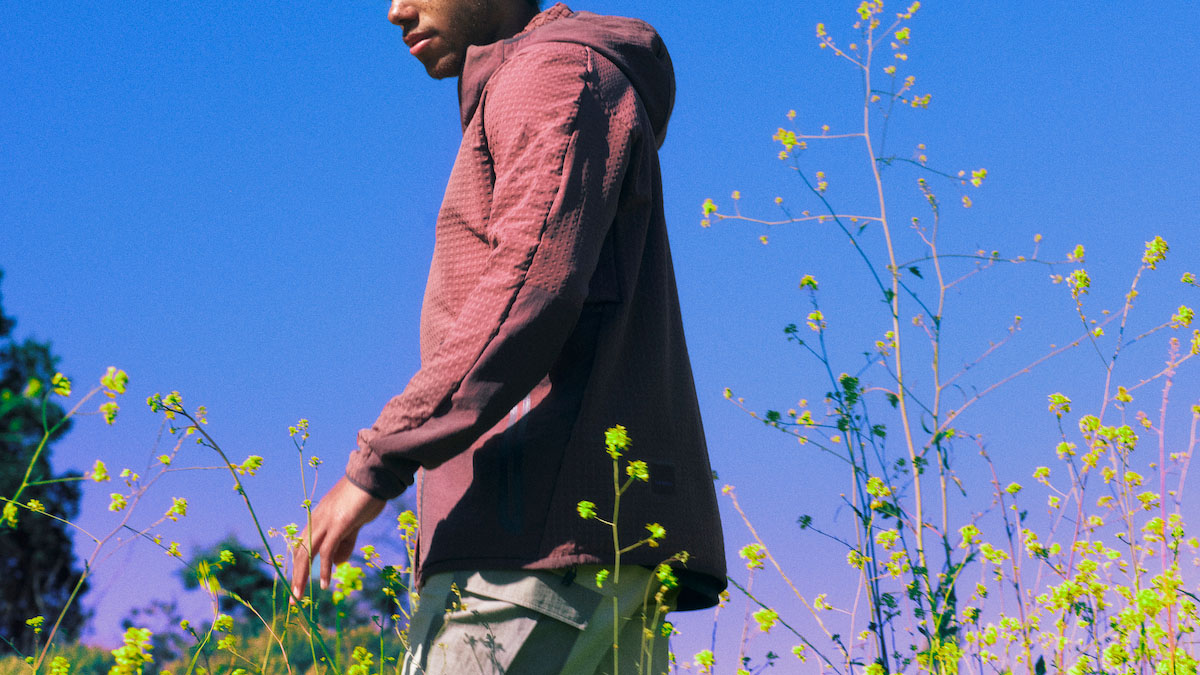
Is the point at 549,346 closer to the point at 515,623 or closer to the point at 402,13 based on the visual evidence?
the point at 515,623

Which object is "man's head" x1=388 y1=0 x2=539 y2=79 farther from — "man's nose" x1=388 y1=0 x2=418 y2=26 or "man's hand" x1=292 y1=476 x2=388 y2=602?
"man's hand" x1=292 y1=476 x2=388 y2=602

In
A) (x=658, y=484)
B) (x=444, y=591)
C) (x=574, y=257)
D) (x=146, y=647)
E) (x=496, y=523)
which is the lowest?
(x=146, y=647)

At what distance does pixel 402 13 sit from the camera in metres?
2.22

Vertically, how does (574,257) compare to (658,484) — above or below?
above

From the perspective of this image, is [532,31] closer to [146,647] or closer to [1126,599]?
[146,647]

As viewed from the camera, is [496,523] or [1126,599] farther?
[1126,599]

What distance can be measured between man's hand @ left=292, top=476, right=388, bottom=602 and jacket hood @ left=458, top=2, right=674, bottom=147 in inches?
32.4

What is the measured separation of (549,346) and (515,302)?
0.09m

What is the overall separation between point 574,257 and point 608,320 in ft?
0.61

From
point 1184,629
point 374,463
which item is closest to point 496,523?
point 374,463

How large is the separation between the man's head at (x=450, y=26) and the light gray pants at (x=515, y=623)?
3.83 feet

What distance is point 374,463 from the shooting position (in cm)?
156

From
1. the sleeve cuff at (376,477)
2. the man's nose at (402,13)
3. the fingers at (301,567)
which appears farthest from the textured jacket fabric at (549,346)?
the man's nose at (402,13)

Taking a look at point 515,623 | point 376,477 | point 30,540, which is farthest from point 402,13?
point 30,540
